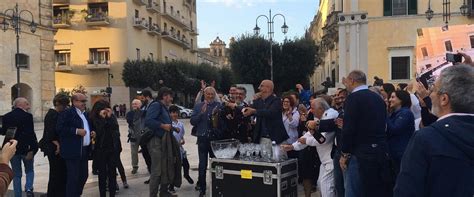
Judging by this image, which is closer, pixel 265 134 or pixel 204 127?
pixel 265 134

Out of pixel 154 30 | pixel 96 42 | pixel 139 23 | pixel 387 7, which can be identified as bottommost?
pixel 96 42

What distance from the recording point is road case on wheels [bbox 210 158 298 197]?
6.20m

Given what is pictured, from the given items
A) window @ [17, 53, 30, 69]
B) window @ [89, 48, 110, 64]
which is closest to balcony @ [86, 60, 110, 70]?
window @ [89, 48, 110, 64]

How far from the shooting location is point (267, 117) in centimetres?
673

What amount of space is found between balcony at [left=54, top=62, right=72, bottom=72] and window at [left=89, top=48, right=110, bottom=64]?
2.37 metres

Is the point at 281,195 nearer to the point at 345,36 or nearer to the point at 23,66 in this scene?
the point at 345,36

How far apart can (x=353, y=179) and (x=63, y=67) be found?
49.7m

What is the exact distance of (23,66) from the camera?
37812 millimetres

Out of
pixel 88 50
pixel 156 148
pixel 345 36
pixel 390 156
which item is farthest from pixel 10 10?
pixel 390 156

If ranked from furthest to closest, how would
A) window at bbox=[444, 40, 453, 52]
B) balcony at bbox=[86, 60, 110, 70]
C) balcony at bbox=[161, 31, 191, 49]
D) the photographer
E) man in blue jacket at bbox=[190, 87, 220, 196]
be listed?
1. balcony at bbox=[161, 31, 191, 49]
2. balcony at bbox=[86, 60, 110, 70]
3. man in blue jacket at bbox=[190, 87, 220, 196]
4. window at bbox=[444, 40, 453, 52]
5. the photographer

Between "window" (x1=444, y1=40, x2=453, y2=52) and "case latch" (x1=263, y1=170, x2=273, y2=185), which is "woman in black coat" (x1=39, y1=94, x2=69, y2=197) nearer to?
"case latch" (x1=263, y1=170, x2=273, y2=185)

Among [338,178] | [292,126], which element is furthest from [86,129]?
[338,178]

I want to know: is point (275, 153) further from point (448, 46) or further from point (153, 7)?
point (153, 7)

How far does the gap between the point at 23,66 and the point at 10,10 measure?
4746 millimetres
